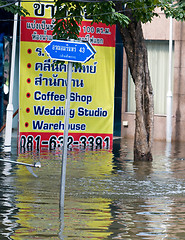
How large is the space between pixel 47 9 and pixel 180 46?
22.9 ft

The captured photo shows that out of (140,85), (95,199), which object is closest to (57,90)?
(140,85)

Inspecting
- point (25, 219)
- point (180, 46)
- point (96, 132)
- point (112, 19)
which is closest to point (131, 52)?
point (112, 19)

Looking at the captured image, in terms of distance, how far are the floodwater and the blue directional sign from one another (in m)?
2.40

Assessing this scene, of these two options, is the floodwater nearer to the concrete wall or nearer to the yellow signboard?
the yellow signboard

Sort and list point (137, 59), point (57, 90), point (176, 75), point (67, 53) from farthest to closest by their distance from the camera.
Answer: point (176, 75), point (57, 90), point (137, 59), point (67, 53)

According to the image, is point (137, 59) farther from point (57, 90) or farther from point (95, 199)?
point (95, 199)

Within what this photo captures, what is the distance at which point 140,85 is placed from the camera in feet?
58.4

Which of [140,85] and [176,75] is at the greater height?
[176,75]

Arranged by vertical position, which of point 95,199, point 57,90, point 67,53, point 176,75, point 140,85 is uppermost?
point 176,75

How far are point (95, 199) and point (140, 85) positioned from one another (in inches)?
262

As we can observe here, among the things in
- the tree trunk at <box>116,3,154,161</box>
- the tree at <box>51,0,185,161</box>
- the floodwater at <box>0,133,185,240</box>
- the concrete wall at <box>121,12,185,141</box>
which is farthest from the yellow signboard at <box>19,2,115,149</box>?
the concrete wall at <box>121,12,185,141</box>

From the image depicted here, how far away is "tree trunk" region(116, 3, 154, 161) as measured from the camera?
17719mm

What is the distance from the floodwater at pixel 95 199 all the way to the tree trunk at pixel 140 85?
527 mm

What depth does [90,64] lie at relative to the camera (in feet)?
67.1
